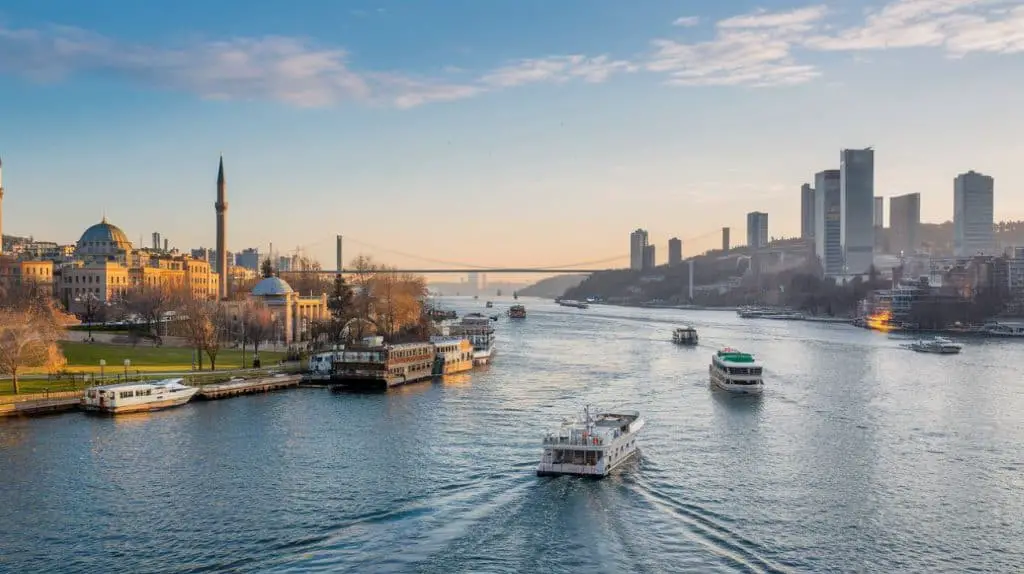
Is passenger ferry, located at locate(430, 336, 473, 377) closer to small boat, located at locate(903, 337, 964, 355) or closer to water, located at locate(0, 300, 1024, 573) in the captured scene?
water, located at locate(0, 300, 1024, 573)

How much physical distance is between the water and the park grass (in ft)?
33.3

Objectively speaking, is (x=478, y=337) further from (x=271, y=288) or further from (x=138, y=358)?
(x=138, y=358)

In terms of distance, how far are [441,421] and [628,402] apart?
11355 mm

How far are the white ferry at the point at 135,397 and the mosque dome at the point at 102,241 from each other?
277ft

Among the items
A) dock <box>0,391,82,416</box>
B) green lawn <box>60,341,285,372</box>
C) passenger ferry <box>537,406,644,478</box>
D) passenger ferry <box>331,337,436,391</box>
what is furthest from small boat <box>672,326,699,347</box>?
dock <box>0,391,82,416</box>

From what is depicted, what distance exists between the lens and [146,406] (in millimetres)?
40469

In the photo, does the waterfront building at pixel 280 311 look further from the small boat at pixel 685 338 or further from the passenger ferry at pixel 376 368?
the small boat at pixel 685 338

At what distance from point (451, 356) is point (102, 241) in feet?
266

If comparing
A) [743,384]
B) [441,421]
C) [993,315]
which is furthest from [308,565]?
[993,315]

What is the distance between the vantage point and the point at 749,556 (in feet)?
68.3

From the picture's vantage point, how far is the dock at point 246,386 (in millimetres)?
44906

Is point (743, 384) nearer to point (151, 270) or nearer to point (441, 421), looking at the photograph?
point (441, 421)

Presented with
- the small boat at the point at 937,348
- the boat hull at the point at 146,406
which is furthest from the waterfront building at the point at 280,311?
the small boat at the point at 937,348

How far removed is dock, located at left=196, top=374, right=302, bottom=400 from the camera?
4491cm
